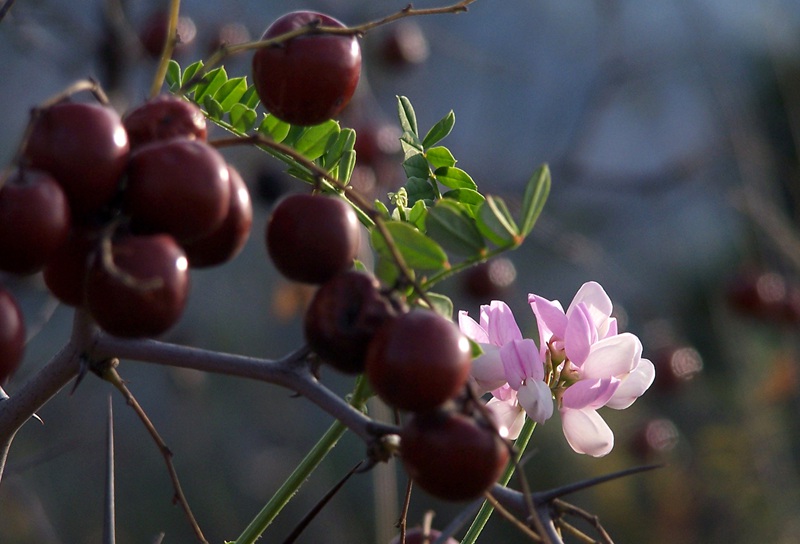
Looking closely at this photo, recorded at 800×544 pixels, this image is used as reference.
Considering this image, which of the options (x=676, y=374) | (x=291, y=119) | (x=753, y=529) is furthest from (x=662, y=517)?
(x=291, y=119)

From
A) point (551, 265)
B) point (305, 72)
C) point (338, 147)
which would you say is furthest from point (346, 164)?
point (551, 265)

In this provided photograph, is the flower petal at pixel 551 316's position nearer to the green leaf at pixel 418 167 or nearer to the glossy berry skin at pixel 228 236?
the green leaf at pixel 418 167

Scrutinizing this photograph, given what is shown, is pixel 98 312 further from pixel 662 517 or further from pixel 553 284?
pixel 553 284

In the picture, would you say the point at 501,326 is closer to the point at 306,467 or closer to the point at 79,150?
the point at 306,467

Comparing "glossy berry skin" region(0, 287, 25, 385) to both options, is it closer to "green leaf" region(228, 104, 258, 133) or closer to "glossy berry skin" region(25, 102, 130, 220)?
"glossy berry skin" region(25, 102, 130, 220)

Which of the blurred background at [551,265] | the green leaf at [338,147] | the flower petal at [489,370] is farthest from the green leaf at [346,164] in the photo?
the blurred background at [551,265]

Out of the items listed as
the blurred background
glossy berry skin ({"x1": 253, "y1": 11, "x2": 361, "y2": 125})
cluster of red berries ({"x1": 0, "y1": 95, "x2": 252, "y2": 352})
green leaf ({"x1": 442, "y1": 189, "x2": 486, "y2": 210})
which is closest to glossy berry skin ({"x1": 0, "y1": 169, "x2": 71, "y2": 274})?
cluster of red berries ({"x1": 0, "y1": 95, "x2": 252, "y2": 352})
